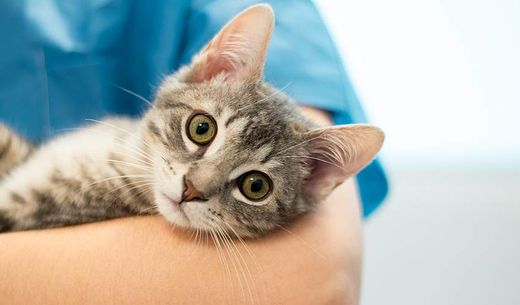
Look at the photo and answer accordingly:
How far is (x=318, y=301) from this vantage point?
3.09 feet

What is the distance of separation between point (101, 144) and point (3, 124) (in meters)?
0.25

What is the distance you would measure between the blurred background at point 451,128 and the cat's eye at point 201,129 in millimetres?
949

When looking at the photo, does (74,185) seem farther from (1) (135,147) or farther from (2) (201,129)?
(2) (201,129)

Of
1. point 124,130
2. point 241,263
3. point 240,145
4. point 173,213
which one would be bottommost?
point 241,263

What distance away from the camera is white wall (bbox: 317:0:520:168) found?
189 centimetres

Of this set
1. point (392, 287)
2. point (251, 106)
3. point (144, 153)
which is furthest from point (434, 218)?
point (144, 153)

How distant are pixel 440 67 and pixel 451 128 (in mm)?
233

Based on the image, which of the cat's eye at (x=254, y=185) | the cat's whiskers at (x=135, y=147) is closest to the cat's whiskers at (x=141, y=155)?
the cat's whiskers at (x=135, y=147)

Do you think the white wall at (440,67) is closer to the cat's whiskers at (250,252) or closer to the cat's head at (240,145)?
the cat's head at (240,145)

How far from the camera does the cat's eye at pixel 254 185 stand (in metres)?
1.05

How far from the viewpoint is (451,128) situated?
191 cm

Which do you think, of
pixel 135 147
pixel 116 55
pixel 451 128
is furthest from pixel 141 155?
pixel 451 128

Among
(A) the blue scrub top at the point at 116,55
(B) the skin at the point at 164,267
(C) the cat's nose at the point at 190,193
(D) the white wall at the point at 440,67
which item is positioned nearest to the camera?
(B) the skin at the point at 164,267

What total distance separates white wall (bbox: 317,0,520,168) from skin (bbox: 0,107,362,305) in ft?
3.35
